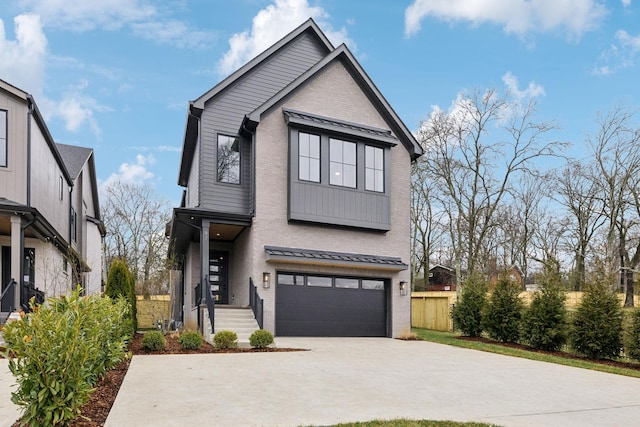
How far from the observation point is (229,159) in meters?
16.5

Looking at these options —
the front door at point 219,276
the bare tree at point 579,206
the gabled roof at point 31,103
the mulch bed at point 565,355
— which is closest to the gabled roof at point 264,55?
the gabled roof at point 31,103

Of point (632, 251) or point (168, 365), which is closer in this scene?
point (168, 365)

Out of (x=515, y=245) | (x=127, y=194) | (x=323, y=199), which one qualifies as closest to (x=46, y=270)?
(x=323, y=199)

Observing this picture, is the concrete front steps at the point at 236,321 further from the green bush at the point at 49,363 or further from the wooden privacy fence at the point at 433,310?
the wooden privacy fence at the point at 433,310

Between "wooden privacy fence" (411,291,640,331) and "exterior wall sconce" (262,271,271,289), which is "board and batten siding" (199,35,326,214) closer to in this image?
"exterior wall sconce" (262,271,271,289)

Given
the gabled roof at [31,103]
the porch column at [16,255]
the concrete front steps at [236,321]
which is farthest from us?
the gabled roof at [31,103]

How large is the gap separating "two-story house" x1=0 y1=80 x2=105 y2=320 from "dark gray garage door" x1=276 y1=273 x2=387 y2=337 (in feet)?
17.9

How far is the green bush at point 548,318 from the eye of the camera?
45.8ft

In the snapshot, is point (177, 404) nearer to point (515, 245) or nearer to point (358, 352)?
point (358, 352)

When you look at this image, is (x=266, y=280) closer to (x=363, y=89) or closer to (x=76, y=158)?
(x=363, y=89)

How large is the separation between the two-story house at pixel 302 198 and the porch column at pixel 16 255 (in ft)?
13.6

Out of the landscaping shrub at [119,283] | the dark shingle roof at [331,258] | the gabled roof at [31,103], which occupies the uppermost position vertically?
the gabled roof at [31,103]

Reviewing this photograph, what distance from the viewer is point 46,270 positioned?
1680 cm

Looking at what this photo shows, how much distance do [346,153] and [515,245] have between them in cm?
2576
